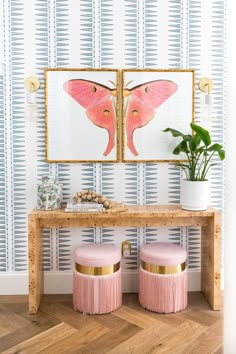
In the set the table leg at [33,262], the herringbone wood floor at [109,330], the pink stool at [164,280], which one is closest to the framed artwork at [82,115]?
the table leg at [33,262]

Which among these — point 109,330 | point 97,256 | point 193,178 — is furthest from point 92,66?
point 109,330

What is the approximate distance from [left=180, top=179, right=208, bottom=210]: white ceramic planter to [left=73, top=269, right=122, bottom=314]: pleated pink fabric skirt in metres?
0.75

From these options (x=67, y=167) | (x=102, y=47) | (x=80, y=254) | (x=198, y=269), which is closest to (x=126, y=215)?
(x=80, y=254)

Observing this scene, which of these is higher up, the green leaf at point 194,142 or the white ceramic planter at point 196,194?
the green leaf at point 194,142

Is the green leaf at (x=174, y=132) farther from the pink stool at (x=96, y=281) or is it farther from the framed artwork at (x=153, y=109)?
the pink stool at (x=96, y=281)

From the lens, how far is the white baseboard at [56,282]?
310cm

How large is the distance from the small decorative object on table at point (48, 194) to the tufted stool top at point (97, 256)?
1.29ft

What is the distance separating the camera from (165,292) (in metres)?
2.71

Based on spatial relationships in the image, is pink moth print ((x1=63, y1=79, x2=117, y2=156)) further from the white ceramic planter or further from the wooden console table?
the white ceramic planter

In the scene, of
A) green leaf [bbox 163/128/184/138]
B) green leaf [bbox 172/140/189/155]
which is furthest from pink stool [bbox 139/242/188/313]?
green leaf [bbox 163/128/184/138]

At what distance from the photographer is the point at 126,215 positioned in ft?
9.07

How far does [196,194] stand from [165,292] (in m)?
0.74

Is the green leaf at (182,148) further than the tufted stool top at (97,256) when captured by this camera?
Yes

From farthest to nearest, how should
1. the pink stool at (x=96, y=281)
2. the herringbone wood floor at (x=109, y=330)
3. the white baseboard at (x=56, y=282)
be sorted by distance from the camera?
Result: the white baseboard at (x=56, y=282), the pink stool at (x=96, y=281), the herringbone wood floor at (x=109, y=330)
